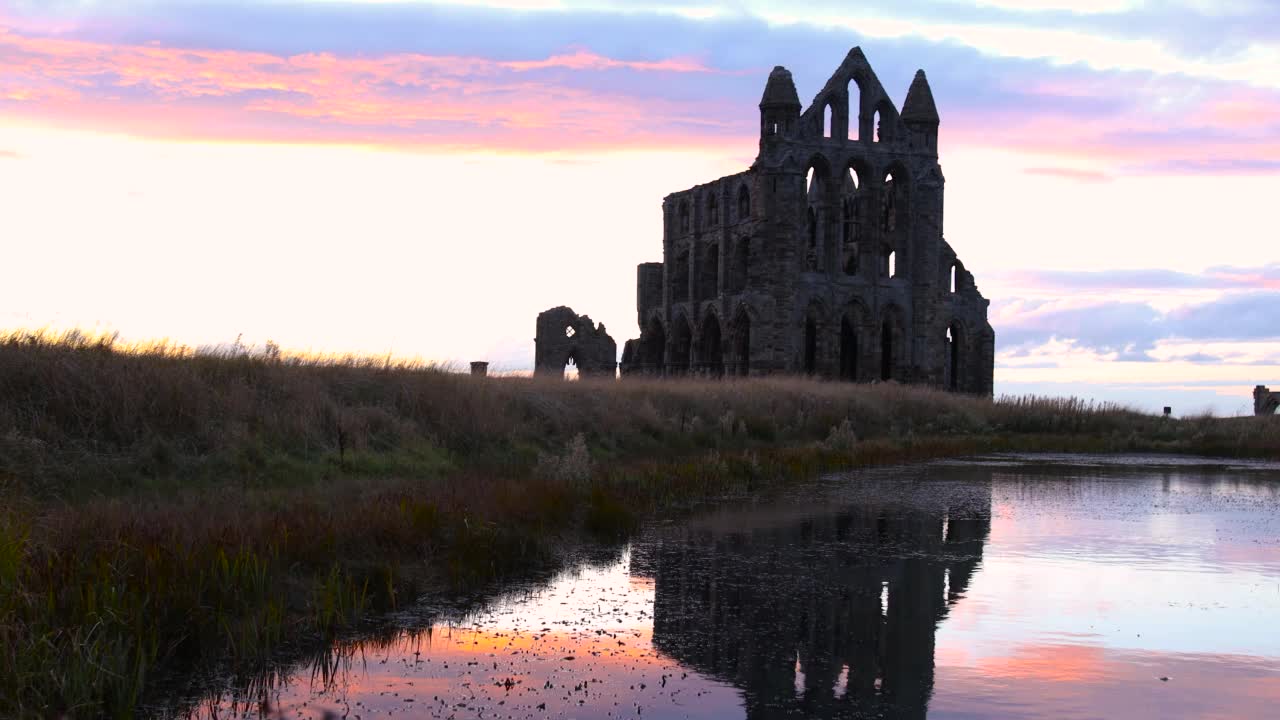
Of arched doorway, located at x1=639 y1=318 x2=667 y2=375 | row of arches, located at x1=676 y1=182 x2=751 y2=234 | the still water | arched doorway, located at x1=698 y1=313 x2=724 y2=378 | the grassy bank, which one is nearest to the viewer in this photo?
the still water

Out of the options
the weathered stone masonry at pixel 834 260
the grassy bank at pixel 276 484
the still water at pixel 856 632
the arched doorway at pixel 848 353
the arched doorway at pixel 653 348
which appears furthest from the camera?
the arched doorway at pixel 653 348

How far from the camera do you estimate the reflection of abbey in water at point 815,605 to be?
23.8ft

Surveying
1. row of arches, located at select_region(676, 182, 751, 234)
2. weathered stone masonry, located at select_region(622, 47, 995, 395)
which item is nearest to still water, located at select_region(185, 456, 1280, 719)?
weathered stone masonry, located at select_region(622, 47, 995, 395)

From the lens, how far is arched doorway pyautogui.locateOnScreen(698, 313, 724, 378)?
5288cm

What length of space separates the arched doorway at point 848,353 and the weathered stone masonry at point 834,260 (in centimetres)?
5

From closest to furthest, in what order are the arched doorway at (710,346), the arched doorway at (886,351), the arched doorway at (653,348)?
the arched doorway at (886,351)
the arched doorway at (710,346)
the arched doorway at (653,348)

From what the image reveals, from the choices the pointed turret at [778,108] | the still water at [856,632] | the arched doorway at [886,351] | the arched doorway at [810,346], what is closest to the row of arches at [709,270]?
the arched doorway at [810,346]

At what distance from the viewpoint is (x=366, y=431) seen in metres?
16.4

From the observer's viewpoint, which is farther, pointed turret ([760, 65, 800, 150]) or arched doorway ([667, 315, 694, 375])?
arched doorway ([667, 315, 694, 375])

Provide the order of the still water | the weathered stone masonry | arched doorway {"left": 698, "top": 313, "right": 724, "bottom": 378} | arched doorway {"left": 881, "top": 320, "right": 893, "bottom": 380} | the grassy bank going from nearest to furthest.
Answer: the still water
the grassy bank
the weathered stone masonry
arched doorway {"left": 881, "top": 320, "right": 893, "bottom": 380}
arched doorway {"left": 698, "top": 313, "right": 724, "bottom": 378}

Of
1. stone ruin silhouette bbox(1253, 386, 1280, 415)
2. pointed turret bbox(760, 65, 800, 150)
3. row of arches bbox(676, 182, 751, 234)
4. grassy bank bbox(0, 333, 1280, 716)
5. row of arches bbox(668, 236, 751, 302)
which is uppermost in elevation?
pointed turret bbox(760, 65, 800, 150)

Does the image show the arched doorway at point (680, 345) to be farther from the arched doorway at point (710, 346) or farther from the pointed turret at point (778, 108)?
the pointed turret at point (778, 108)

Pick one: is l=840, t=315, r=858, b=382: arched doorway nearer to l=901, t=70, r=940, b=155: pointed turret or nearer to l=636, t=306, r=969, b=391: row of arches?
l=636, t=306, r=969, b=391: row of arches

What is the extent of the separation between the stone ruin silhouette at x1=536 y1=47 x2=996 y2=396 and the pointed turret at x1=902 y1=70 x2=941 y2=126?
0.06 meters
